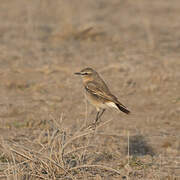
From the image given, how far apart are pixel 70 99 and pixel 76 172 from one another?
3.31m

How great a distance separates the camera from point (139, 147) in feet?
23.0

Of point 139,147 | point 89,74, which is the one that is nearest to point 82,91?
point 139,147

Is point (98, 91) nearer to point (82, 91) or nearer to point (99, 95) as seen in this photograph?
point (99, 95)

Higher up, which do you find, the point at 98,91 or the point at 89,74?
the point at 89,74

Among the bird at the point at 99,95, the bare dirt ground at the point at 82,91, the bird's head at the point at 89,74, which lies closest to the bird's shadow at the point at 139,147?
the bare dirt ground at the point at 82,91

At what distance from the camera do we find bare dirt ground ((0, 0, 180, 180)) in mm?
5496

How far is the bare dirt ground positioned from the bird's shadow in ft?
0.04

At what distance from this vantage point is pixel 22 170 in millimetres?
5191

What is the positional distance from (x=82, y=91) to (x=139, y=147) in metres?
2.24

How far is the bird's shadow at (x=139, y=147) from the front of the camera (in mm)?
6840

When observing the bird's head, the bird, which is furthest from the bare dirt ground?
the bird's head

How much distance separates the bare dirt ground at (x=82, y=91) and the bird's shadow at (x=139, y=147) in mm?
13

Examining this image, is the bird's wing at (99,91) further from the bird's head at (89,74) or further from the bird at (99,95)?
the bird's head at (89,74)

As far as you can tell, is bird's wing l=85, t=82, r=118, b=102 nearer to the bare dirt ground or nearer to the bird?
the bird
